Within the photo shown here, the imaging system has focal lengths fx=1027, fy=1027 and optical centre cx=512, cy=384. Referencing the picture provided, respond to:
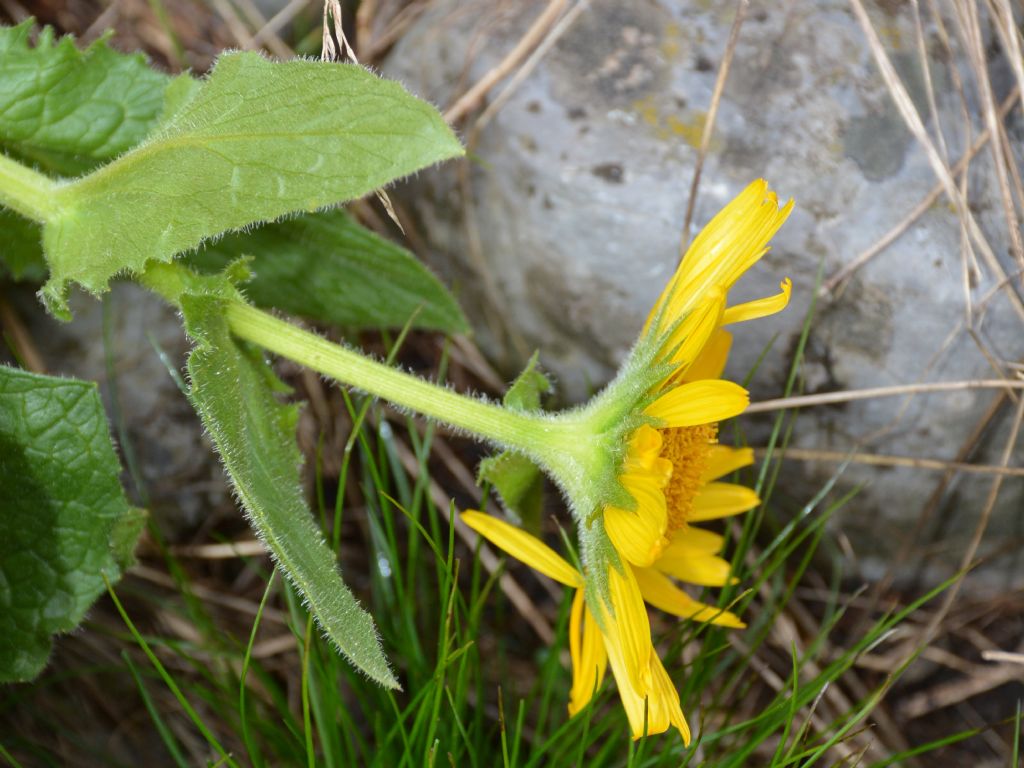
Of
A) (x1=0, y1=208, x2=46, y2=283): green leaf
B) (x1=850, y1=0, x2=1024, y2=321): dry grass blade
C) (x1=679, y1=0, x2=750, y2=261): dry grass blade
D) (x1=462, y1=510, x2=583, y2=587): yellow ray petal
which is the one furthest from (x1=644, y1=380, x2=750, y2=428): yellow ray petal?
(x1=0, y1=208, x2=46, y2=283): green leaf

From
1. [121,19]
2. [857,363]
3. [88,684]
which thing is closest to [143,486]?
[88,684]

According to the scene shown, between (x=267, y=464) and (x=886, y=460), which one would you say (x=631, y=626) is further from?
(x=886, y=460)

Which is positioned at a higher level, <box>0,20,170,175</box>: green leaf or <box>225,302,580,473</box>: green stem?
<box>0,20,170,175</box>: green leaf

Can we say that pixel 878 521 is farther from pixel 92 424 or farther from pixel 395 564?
pixel 92 424

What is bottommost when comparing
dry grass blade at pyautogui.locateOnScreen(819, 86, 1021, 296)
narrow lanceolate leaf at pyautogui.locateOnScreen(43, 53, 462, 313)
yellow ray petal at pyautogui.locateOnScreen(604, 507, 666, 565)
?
dry grass blade at pyautogui.locateOnScreen(819, 86, 1021, 296)

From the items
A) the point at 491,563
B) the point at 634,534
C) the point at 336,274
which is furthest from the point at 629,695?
the point at 336,274

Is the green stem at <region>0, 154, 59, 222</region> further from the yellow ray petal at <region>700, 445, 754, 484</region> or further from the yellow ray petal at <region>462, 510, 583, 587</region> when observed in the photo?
the yellow ray petal at <region>700, 445, 754, 484</region>

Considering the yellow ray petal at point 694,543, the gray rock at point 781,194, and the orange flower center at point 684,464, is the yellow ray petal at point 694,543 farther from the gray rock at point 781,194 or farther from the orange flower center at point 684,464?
the gray rock at point 781,194
